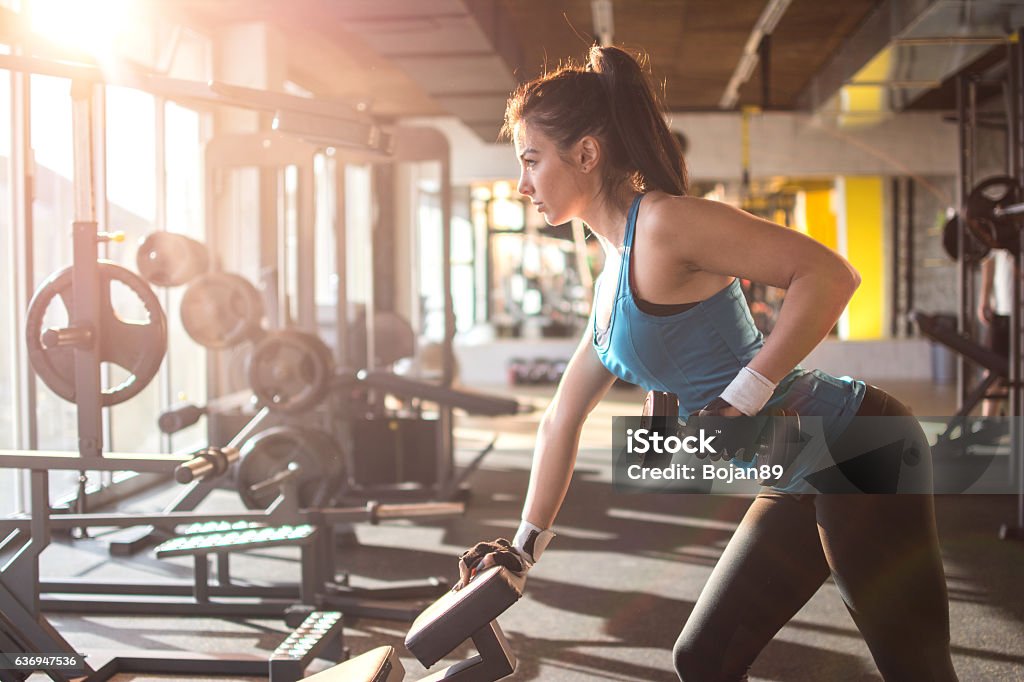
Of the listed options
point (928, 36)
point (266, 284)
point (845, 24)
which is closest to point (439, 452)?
point (266, 284)

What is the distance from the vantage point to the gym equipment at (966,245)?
4836 mm

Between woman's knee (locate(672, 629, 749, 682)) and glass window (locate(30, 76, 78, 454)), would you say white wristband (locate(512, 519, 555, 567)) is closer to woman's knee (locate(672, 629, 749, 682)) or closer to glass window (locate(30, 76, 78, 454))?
woman's knee (locate(672, 629, 749, 682))

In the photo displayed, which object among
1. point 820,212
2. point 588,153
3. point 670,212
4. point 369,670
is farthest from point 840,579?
point 820,212

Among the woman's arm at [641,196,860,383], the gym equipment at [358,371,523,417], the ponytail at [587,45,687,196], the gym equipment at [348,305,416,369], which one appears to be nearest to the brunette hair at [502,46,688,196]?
the ponytail at [587,45,687,196]

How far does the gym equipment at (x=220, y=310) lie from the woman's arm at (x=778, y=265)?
3411 millimetres

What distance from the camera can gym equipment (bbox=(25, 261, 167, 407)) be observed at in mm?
2422

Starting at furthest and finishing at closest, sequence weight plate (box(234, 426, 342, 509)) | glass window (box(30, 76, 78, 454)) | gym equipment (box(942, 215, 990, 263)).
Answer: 1. gym equipment (box(942, 215, 990, 263))
2. glass window (box(30, 76, 78, 454))
3. weight plate (box(234, 426, 342, 509))

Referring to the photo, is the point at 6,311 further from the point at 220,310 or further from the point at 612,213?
the point at 612,213

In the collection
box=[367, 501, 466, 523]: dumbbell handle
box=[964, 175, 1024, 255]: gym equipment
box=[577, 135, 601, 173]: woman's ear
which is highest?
box=[964, 175, 1024, 255]: gym equipment

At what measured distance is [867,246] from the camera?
10.2 m

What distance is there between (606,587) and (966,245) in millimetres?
2910

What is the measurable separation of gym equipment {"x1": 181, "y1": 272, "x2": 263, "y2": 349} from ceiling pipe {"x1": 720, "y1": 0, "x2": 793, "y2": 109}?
3.50 meters

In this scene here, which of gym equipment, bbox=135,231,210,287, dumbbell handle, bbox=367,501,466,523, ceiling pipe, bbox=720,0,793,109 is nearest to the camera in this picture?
dumbbell handle, bbox=367,501,466,523

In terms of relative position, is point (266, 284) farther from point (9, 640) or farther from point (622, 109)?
point (622, 109)
